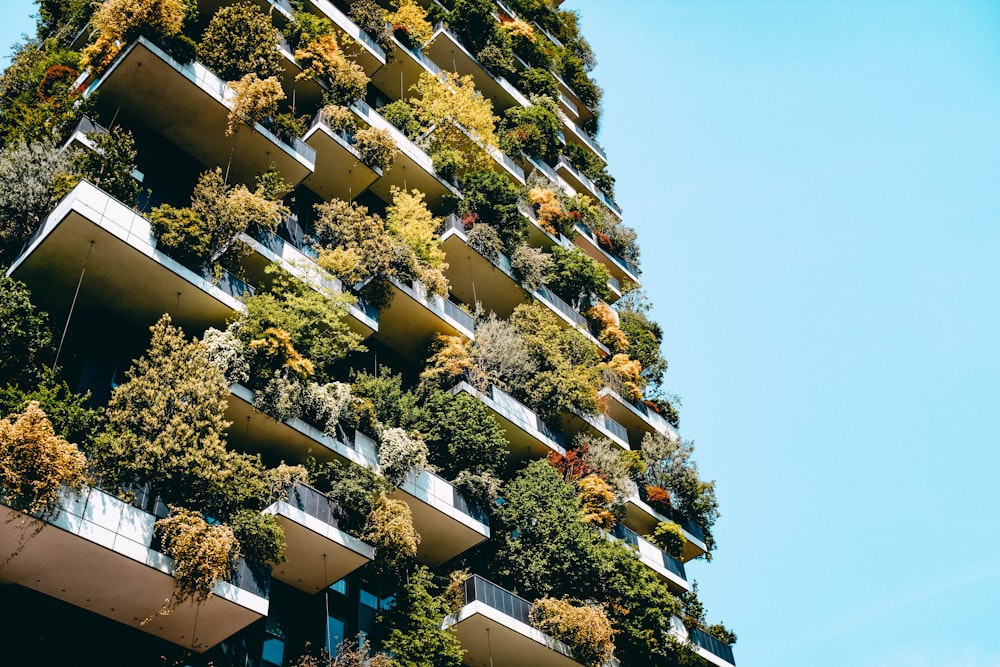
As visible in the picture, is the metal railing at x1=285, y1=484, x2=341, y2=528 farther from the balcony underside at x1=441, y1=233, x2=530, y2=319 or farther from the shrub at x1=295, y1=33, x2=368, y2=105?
the shrub at x1=295, y1=33, x2=368, y2=105

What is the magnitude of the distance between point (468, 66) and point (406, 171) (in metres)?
10.5

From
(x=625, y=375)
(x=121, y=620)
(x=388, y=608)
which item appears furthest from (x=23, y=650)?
(x=625, y=375)

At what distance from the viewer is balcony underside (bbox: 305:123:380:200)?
30422 mm

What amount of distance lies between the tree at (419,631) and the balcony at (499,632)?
563 mm

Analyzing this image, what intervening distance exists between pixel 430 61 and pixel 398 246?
14181 millimetres

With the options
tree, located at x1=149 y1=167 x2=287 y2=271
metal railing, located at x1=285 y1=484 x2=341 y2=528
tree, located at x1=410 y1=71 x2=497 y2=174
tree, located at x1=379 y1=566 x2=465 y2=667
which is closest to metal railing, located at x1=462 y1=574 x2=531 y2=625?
tree, located at x1=379 y1=566 x2=465 y2=667

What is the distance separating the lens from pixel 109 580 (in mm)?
17734

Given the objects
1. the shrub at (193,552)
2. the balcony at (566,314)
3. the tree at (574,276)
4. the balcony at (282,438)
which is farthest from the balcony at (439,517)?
the tree at (574,276)

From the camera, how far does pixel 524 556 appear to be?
86.0 ft

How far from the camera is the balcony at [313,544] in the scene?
69.3ft

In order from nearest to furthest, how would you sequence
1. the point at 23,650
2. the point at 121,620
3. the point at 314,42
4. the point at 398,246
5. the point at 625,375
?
the point at 23,650
the point at 121,620
the point at 398,246
the point at 314,42
the point at 625,375

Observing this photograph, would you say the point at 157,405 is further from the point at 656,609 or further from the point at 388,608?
the point at 656,609

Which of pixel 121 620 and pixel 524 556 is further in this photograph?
pixel 524 556

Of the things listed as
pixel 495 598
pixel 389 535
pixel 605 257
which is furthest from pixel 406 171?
pixel 495 598
